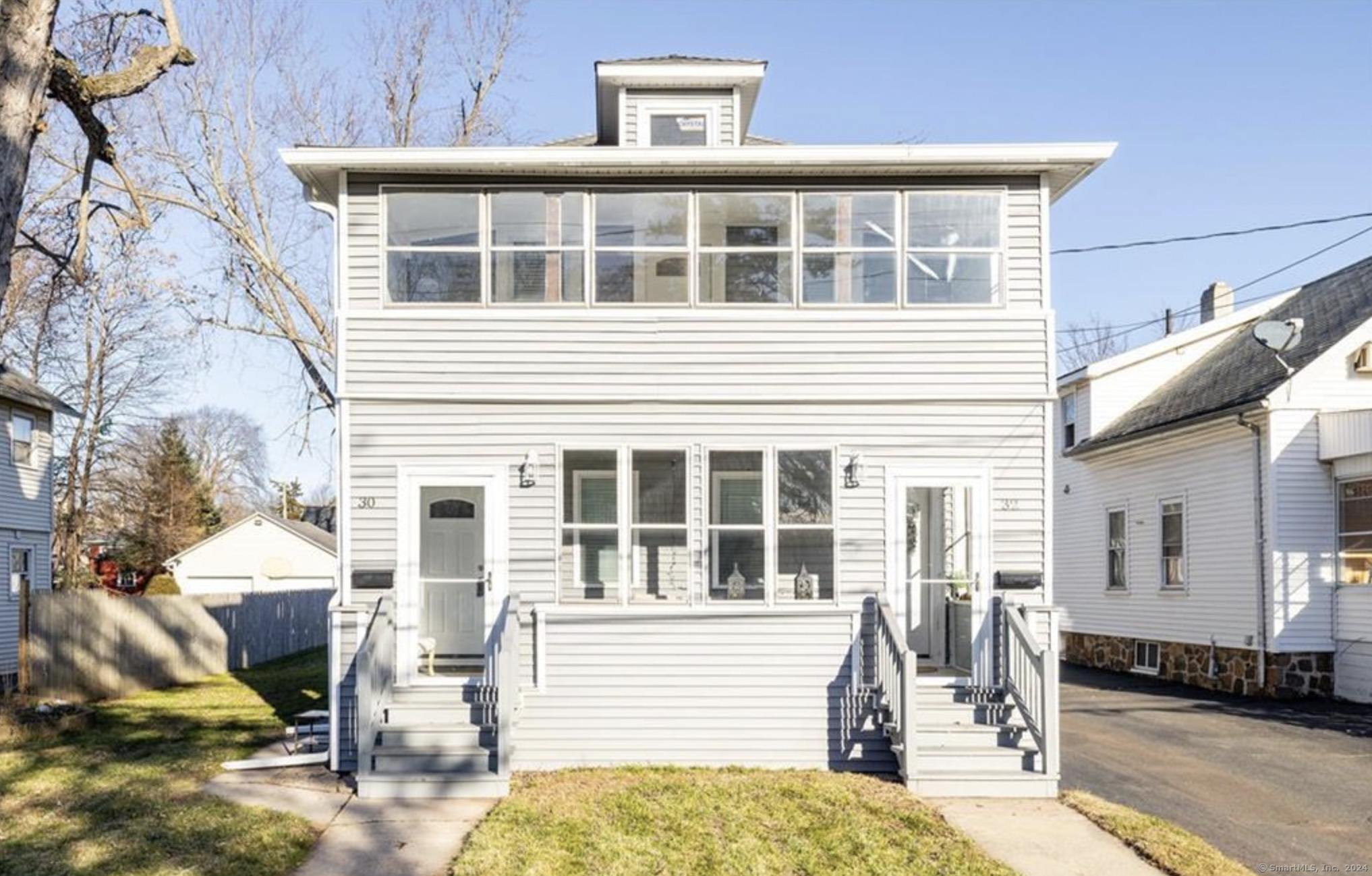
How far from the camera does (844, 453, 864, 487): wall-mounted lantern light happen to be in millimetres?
10273

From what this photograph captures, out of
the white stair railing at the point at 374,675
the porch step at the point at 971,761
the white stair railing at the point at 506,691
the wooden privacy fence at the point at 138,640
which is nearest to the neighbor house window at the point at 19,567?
the wooden privacy fence at the point at 138,640

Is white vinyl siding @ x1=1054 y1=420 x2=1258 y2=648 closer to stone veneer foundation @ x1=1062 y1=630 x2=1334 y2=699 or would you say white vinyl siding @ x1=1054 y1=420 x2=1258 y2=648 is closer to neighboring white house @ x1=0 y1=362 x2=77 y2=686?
stone veneer foundation @ x1=1062 y1=630 x2=1334 y2=699

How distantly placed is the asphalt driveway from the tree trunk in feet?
27.8

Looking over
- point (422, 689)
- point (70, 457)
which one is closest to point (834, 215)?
point (422, 689)

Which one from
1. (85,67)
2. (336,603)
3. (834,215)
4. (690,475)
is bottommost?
(336,603)

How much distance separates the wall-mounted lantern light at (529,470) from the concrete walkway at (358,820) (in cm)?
268

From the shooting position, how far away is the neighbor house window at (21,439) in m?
20.7

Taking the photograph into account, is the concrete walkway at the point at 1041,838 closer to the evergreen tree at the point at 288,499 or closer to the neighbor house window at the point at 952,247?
the neighbor house window at the point at 952,247

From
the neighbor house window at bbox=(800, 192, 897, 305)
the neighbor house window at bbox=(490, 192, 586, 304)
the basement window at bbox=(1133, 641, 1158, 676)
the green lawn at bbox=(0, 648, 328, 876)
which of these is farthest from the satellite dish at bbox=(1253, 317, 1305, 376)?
the green lawn at bbox=(0, 648, 328, 876)

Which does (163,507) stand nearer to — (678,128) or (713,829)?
(678,128)

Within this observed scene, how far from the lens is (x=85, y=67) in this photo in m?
10.4

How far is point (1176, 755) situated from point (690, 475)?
551 centimetres

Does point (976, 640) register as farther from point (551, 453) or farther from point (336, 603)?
point (336, 603)

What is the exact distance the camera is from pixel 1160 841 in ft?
25.5
